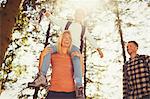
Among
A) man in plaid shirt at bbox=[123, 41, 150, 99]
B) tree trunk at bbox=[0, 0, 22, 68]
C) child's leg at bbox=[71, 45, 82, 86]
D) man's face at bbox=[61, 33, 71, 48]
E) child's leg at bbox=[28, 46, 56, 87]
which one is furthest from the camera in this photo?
tree trunk at bbox=[0, 0, 22, 68]

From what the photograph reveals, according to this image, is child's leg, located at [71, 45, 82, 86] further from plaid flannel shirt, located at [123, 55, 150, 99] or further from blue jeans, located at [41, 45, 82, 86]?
plaid flannel shirt, located at [123, 55, 150, 99]

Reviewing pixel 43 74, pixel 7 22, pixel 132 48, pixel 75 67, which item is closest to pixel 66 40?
pixel 75 67

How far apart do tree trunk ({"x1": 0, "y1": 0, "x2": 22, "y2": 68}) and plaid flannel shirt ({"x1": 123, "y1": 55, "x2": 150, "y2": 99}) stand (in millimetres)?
4802

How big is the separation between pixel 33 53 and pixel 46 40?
1.23m

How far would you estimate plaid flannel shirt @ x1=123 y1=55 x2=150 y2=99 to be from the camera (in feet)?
20.6

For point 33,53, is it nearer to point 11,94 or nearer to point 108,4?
point 11,94

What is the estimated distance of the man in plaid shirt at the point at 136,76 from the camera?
247 inches

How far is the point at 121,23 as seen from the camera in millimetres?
21297

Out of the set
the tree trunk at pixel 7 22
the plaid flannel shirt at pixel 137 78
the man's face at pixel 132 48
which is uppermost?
the tree trunk at pixel 7 22

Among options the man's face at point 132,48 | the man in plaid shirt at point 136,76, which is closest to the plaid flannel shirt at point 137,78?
the man in plaid shirt at point 136,76

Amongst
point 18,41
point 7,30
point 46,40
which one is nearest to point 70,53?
point 7,30

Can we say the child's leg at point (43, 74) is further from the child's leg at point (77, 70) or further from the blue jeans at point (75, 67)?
the child's leg at point (77, 70)

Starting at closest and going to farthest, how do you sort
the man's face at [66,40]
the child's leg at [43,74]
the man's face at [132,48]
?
the child's leg at [43,74], the man's face at [66,40], the man's face at [132,48]

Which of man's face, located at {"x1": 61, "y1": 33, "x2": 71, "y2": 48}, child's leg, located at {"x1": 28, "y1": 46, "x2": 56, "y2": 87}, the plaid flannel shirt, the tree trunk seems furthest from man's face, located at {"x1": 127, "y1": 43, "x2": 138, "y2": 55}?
the tree trunk
